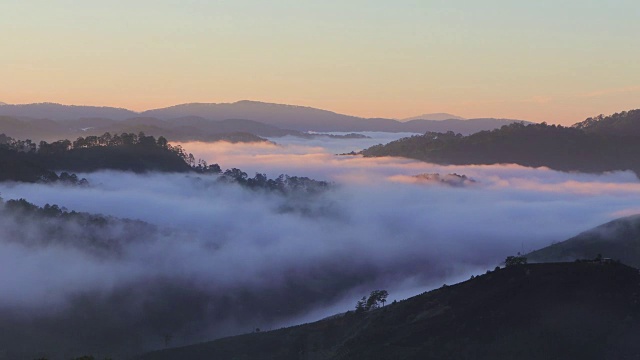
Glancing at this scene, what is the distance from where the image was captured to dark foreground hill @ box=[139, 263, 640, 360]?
127000mm

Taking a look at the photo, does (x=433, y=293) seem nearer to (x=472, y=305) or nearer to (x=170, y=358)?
(x=472, y=305)

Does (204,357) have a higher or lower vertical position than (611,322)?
lower

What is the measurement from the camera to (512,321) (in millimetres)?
136875

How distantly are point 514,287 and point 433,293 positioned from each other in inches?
814

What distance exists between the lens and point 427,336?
143 metres

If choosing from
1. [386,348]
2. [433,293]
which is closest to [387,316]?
[433,293]

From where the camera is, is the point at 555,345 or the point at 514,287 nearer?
the point at 555,345

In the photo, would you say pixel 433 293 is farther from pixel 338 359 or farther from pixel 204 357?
pixel 204 357

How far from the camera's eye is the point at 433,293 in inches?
6540

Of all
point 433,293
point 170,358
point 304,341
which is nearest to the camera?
point 433,293

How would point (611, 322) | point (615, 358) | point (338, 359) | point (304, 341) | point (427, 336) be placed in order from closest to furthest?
point (615, 358) → point (611, 322) → point (427, 336) → point (338, 359) → point (304, 341)

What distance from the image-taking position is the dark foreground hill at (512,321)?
5000 inches

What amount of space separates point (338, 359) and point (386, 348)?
11.3 m

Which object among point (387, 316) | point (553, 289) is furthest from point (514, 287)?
point (387, 316)
